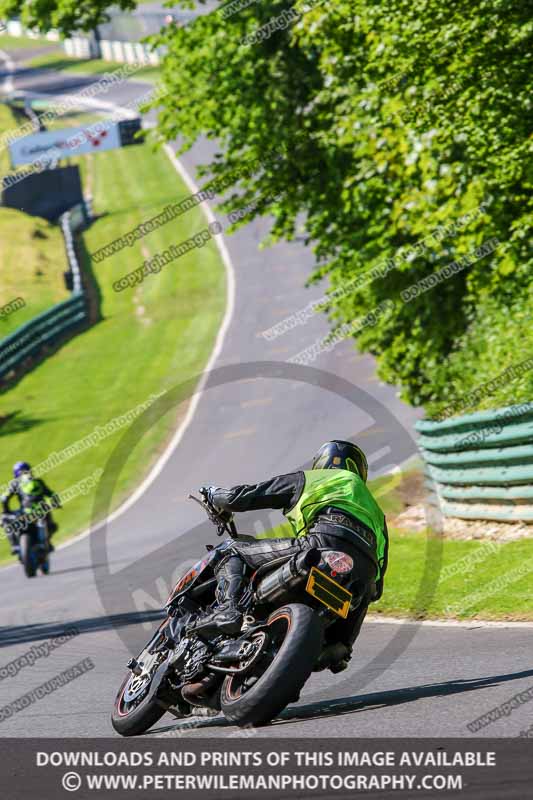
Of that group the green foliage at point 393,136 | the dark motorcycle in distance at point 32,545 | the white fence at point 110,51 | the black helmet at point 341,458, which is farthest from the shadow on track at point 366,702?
the white fence at point 110,51

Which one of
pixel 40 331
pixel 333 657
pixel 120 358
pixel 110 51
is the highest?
pixel 333 657

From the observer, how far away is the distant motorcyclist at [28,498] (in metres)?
16.9

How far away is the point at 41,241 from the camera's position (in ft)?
147

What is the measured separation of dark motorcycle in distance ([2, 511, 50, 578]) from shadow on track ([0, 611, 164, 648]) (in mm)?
4383

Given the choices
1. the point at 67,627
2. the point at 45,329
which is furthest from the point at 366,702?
the point at 45,329

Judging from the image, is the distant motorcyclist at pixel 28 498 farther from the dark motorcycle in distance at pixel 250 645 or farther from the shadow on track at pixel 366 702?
the shadow on track at pixel 366 702

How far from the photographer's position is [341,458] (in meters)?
6.55

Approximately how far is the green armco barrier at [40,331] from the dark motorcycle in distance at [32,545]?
17.3 meters

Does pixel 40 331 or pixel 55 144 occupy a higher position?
pixel 55 144
